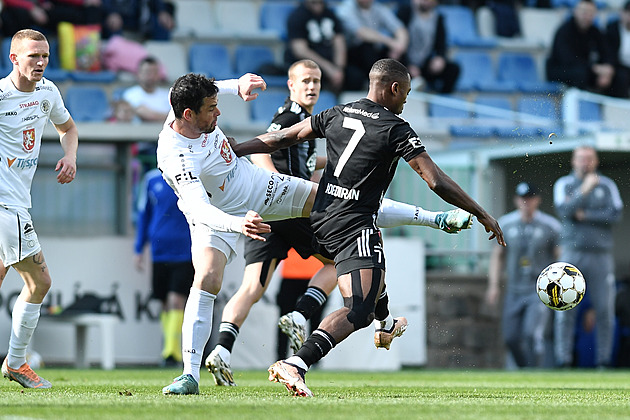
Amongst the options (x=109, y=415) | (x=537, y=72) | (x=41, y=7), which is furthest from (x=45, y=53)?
(x=537, y=72)

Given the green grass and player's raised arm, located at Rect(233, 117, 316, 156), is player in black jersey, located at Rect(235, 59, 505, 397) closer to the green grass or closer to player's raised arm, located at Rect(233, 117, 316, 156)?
player's raised arm, located at Rect(233, 117, 316, 156)

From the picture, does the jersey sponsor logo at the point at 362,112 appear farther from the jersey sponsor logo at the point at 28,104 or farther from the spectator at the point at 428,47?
the spectator at the point at 428,47

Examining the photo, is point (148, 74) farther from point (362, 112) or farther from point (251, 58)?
point (362, 112)

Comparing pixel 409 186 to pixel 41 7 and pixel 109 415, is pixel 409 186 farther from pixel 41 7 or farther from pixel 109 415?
pixel 109 415

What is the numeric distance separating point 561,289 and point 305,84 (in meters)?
2.51

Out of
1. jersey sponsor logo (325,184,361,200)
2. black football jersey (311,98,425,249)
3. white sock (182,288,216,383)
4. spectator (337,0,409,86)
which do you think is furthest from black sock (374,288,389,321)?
spectator (337,0,409,86)

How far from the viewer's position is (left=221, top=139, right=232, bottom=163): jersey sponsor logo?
686cm

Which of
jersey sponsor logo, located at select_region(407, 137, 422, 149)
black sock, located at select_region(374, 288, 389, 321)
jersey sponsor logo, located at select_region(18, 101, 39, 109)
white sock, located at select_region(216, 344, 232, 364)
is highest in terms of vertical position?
jersey sponsor logo, located at select_region(18, 101, 39, 109)

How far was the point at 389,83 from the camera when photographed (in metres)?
6.59

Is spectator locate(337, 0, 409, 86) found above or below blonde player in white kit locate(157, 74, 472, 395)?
above

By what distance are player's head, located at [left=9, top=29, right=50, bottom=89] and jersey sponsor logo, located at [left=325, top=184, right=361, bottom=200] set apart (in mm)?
2069

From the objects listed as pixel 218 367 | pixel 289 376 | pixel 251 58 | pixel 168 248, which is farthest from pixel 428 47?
pixel 289 376

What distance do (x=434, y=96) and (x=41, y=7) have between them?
6004 mm

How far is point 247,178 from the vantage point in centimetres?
708
